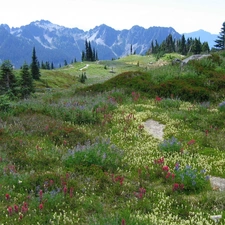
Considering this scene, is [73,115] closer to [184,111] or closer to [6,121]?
[6,121]

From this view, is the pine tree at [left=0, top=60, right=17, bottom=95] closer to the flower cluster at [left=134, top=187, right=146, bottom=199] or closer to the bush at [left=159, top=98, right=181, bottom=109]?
the bush at [left=159, top=98, right=181, bottom=109]

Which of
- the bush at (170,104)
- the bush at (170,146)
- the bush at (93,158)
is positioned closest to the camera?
the bush at (93,158)

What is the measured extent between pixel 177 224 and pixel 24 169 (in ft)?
16.8

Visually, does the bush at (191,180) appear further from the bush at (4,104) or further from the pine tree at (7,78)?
the pine tree at (7,78)

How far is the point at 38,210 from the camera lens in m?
6.48

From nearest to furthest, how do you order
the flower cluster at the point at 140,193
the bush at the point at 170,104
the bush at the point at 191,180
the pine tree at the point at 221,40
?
the flower cluster at the point at 140,193 → the bush at the point at 191,180 → the bush at the point at 170,104 → the pine tree at the point at 221,40

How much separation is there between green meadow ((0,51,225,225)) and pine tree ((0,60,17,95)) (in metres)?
36.1

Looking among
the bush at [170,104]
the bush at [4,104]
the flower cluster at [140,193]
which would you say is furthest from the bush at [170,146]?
the bush at [4,104]

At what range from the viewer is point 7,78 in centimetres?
5109

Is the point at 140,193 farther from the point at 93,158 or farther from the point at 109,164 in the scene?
the point at 93,158

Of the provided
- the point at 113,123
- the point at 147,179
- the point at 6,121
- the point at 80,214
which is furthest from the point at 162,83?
the point at 80,214

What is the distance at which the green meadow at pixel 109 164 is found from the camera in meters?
6.53

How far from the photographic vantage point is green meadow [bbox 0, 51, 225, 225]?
653 cm

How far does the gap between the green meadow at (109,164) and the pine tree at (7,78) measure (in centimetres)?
3605
